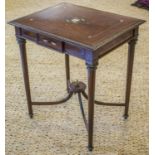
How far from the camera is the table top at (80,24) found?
1218 mm

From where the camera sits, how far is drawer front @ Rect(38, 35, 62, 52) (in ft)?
4.23

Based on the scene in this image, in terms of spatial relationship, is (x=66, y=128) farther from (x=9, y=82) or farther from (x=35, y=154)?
(x=9, y=82)

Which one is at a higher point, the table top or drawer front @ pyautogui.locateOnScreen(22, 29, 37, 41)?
the table top

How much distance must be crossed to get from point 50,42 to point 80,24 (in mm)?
177

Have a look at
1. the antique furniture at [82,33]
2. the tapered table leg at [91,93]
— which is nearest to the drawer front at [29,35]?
the antique furniture at [82,33]

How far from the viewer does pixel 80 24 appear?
4.45 ft

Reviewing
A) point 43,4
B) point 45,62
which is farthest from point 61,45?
point 43,4

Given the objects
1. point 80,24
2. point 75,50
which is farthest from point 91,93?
point 80,24

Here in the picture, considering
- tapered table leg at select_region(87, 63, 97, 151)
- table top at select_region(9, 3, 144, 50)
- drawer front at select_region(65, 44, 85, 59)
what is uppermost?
table top at select_region(9, 3, 144, 50)

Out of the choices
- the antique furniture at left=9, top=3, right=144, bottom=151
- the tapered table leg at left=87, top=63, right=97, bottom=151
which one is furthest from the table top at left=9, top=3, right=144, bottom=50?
the tapered table leg at left=87, top=63, right=97, bottom=151

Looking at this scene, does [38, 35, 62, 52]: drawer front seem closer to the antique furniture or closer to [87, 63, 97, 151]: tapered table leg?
the antique furniture

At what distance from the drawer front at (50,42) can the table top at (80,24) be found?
43 mm

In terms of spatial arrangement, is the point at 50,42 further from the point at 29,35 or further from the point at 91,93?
the point at 91,93
